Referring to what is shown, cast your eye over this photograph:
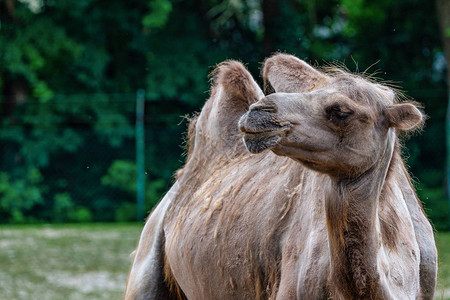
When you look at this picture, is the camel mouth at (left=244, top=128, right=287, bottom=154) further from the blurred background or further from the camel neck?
the blurred background

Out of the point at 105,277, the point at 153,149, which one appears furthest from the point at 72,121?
the point at 105,277

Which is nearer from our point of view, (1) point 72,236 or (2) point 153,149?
(1) point 72,236

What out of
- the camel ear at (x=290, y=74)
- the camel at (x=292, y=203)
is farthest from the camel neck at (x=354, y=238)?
the camel ear at (x=290, y=74)

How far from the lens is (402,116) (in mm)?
3074

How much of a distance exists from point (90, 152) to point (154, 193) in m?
1.68

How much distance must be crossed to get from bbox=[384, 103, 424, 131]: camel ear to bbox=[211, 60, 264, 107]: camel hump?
1.58m

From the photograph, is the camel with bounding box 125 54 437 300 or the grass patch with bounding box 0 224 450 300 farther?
the grass patch with bounding box 0 224 450 300

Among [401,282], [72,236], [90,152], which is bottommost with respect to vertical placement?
[72,236]

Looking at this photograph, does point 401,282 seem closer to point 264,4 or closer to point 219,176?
point 219,176

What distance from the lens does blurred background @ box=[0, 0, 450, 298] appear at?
16.7 metres

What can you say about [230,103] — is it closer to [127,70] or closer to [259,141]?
[259,141]

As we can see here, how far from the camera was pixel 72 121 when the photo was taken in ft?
56.7

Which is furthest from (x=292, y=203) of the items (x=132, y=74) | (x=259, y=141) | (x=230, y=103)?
(x=132, y=74)

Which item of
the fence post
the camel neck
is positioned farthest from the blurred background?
the camel neck
